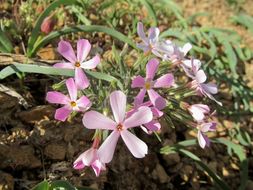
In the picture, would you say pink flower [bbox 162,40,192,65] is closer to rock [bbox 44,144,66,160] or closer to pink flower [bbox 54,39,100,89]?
pink flower [bbox 54,39,100,89]

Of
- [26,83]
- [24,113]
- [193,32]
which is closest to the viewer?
[24,113]

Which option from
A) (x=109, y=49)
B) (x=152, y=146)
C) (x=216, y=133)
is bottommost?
(x=216, y=133)

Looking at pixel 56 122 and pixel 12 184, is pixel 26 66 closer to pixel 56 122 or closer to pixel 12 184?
pixel 56 122

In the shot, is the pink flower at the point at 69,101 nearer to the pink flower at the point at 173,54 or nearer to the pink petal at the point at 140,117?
the pink petal at the point at 140,117

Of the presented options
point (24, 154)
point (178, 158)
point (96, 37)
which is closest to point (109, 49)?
point (96, 37)

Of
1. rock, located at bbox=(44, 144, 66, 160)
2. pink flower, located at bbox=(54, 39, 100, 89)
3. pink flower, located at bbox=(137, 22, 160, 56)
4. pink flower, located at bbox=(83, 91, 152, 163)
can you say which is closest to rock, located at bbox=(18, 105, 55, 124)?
rock, located at bbox=(44, 144, 66, 160)

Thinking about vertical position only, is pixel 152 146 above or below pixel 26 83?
below
